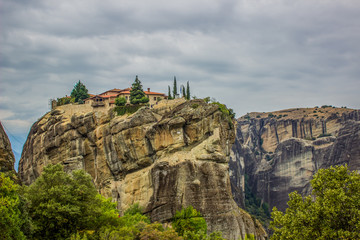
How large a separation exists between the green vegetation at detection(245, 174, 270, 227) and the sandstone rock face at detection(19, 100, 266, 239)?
232 ft

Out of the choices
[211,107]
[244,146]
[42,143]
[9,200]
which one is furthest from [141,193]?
[244,146]

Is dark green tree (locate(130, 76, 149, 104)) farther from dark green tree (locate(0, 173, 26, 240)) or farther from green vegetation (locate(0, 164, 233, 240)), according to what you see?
dark green tree (locate(0, 173, 26, 240))

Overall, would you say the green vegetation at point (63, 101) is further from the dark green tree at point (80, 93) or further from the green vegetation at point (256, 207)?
the green vegetation at point (256, 207)

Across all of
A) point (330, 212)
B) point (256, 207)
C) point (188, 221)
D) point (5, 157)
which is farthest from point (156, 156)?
point (256, 207)

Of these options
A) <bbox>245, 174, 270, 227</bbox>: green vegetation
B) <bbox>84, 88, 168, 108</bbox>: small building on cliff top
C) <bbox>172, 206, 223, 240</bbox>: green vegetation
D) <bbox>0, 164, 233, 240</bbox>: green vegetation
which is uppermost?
<bbox>84, 88, 168, 108</bbox>: small building on cliff top

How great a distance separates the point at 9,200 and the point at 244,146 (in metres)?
148

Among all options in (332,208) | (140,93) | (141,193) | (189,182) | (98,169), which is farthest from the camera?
(140,93)

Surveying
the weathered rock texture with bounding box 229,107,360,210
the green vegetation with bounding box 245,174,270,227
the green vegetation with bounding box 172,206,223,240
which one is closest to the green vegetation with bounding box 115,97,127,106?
the green vegetation with bounding box 172,206,223,240

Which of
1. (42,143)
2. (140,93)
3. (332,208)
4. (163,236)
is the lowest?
(163,236)

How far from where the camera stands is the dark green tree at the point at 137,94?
3161 inches

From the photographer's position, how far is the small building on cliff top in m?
80.4

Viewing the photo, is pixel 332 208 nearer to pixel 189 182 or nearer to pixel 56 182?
pixel 56 182

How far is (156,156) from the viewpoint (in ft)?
227

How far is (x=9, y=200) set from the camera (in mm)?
28969
